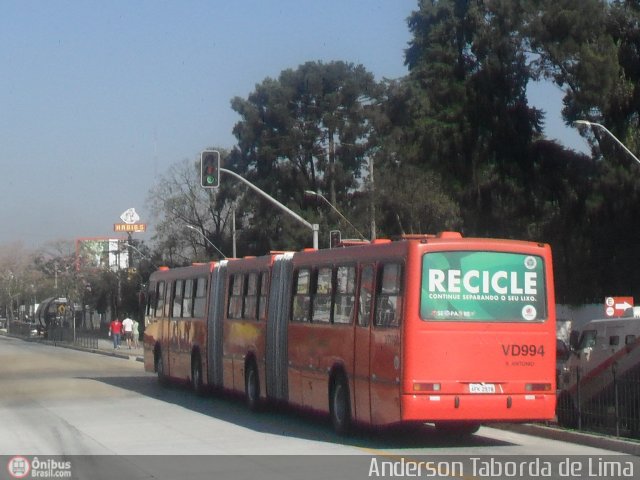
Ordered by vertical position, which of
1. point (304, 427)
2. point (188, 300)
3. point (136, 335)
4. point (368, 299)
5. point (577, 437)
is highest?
point (188, 300)

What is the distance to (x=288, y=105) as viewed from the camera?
81188mm

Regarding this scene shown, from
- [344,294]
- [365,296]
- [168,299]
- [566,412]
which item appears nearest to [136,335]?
[168,299]

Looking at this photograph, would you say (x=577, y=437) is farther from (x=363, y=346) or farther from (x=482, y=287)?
(x=363, y=346)

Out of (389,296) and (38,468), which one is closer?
(38,468)

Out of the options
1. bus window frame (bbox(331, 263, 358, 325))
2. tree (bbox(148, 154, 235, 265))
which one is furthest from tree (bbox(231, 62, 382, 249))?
bus window frame (bbox(331, 263, 358, 325))

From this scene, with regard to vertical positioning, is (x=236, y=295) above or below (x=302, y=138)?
below

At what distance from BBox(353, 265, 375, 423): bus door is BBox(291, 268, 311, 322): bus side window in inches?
90.5

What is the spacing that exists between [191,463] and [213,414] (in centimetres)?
734

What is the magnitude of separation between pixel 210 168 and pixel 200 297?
4.65 meters

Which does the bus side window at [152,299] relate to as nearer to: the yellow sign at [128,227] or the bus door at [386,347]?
the bus door at [386,347]

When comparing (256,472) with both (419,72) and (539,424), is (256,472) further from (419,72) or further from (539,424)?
(419,72)

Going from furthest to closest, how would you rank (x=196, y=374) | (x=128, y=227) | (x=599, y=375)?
(x=128, y=227), (x=196, y=374), (x=599, y=375)

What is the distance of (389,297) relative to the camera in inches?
646

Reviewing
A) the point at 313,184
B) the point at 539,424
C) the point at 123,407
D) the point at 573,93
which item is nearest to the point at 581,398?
the point at 539,424
